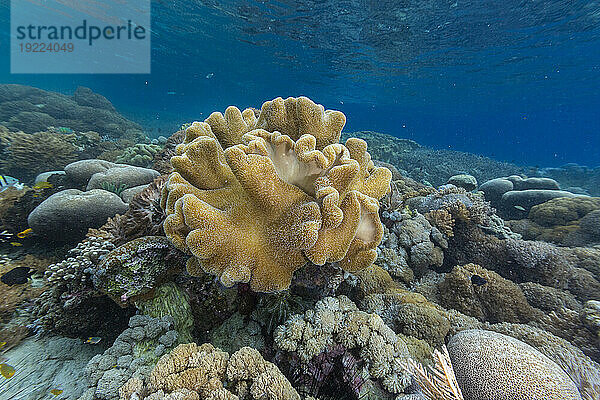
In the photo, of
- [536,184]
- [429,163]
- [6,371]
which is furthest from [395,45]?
[6,371]

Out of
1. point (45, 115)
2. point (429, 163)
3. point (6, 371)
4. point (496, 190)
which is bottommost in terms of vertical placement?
point (6, 371)

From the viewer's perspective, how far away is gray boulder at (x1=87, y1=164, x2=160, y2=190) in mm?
5288

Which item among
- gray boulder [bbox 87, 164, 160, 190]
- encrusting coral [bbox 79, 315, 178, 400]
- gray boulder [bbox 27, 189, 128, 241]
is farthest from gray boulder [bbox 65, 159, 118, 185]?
encrusting coral [bbox 79, 315, 178, 400]

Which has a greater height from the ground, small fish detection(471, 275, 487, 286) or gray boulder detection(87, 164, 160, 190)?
gray boulder detection(87, 164, 160, 190)

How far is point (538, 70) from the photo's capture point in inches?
1174

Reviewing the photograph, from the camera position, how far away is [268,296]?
8.91 feet

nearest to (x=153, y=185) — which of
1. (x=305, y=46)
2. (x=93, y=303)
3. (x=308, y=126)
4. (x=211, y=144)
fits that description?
(x=93, y=303)

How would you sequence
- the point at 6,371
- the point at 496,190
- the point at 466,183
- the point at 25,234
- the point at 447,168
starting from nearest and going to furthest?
the point at 6,371
the point at 25,234
the point at 496,190
the point at 466,183
the point at 447,168

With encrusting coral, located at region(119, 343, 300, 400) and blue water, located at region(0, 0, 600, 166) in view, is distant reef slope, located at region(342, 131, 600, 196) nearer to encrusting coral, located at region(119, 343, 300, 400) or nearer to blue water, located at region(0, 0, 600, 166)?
blue water, located at region(0, 0, 600, 166)

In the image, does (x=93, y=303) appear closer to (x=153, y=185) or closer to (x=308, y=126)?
(x=153, y=185)

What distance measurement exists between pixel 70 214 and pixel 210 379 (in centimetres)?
357

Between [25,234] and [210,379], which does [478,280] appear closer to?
[210,379]

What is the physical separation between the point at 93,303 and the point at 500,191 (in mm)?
12441

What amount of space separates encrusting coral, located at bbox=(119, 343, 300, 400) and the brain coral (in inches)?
55.1
